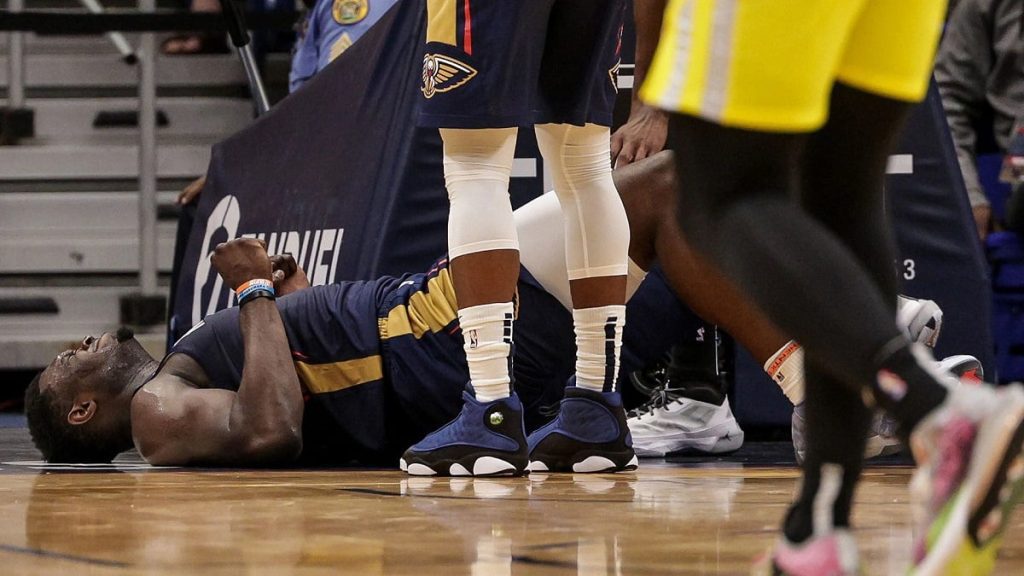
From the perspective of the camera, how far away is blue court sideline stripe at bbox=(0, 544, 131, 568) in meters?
1.36

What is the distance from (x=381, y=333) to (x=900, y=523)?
52.9 inches

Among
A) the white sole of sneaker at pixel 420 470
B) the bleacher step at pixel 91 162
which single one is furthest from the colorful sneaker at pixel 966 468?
the bleacher step at pixel 91 162

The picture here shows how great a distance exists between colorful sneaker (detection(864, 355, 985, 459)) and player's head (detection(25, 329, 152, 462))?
4.78 feet

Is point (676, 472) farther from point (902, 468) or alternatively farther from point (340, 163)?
point (340, 163)

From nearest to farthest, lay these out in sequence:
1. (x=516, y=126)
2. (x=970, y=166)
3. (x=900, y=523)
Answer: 1. (x=900, y=523)
2. (x=516, y=126)
3. (x=970, y=166)

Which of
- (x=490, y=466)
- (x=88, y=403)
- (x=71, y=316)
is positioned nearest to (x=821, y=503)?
(x=490, y=466)

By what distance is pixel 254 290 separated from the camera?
9.03 feet

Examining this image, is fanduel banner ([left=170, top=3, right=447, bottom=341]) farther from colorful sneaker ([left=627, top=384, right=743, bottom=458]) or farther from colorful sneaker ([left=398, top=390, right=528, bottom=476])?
colorful sneaker ([left=398, top=390, right=528, bottom=476])

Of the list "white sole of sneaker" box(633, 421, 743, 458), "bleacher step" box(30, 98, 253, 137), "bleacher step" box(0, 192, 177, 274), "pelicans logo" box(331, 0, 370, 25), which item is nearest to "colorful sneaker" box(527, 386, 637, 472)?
"white sole of sneaker" box(633, 421, 743, 458)

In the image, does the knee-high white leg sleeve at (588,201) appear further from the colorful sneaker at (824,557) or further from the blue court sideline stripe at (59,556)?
the colorful sneaker at (824,557)

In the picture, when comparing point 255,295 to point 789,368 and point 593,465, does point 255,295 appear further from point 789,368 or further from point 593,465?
point 789,368

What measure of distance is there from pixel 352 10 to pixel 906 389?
348 cm

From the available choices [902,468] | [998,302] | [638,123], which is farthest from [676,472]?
[998,302]

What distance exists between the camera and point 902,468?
8.36 ft
